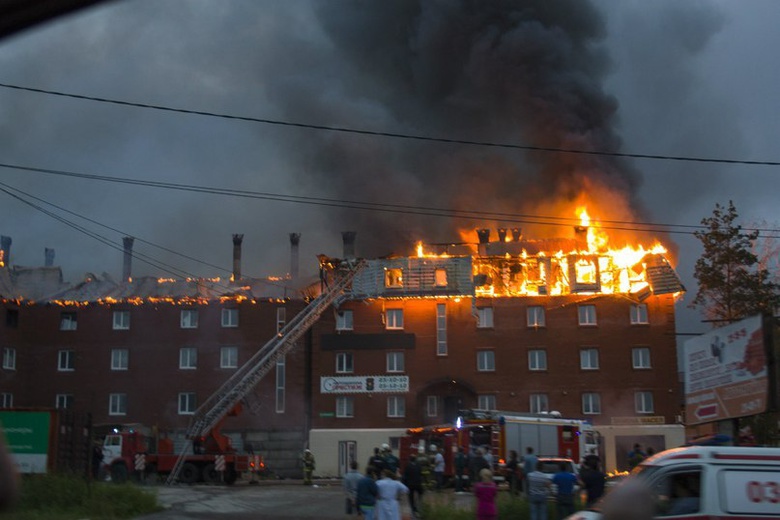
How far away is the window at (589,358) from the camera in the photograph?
45.6m

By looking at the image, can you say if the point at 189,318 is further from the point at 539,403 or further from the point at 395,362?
the point at 539,403

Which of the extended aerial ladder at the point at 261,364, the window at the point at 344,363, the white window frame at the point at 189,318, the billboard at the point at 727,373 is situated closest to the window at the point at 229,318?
the white window frame at the point at 189,318

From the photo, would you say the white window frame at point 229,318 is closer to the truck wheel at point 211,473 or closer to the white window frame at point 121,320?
the white window frame at point 121,320

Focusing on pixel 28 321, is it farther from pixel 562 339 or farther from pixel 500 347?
pixel 562 339

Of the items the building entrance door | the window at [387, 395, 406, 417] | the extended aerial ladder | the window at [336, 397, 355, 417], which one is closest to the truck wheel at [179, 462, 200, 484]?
the extended aerial ladder

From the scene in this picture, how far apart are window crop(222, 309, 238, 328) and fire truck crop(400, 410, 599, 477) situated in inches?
723

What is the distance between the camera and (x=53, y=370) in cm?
4766

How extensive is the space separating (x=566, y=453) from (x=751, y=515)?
2206 cm

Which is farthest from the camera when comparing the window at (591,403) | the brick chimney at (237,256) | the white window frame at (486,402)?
the brick chimney at (237,256)

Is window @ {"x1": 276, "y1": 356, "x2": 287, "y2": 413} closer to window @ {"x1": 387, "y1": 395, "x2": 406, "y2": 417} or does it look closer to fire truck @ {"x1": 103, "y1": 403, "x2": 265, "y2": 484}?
window @ {"x1": 387, "y1": 395, "x2": 406, "y2": 417}

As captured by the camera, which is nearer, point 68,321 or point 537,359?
point 537,359

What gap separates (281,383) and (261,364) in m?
6.23

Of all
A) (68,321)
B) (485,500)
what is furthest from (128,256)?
(485,500)

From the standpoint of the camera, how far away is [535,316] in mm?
46312
